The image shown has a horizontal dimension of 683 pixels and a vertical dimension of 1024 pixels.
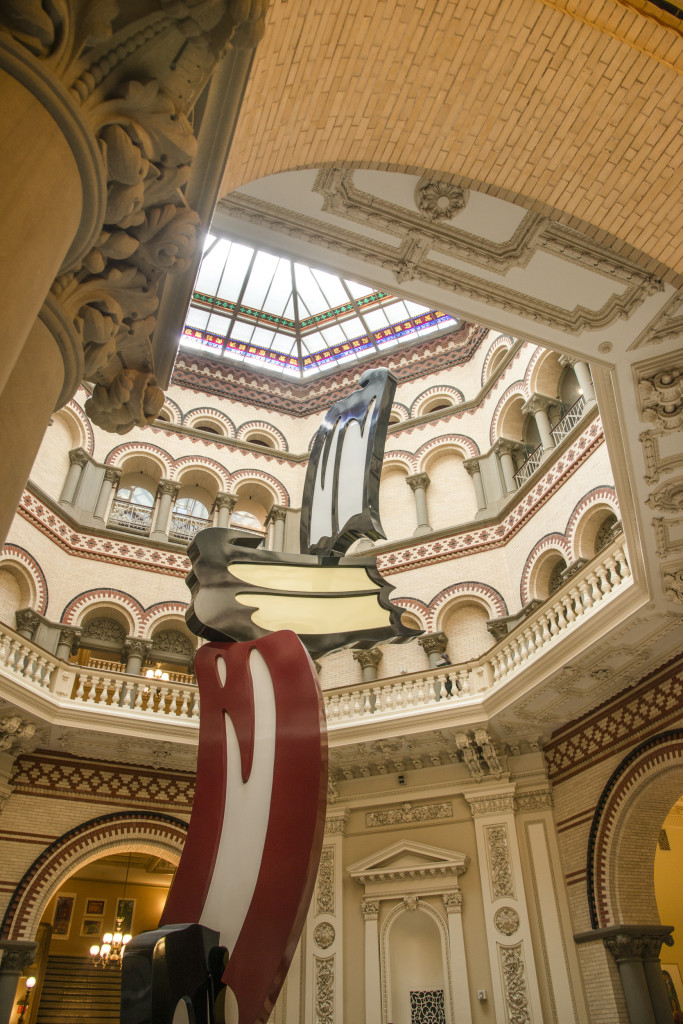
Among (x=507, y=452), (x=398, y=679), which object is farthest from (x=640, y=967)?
(x=507, y=452)

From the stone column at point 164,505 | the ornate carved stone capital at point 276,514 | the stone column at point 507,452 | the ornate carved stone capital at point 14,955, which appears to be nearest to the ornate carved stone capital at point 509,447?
the stone column at point 507,452

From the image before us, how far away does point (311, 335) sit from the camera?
76.8 feet

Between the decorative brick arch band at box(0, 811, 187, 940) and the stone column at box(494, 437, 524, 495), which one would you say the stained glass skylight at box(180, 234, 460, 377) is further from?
the decorative brick arch band at box(0, 811, 187, 940)

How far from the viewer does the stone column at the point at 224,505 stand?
20.0m

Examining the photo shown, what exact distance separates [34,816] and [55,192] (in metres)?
13.5

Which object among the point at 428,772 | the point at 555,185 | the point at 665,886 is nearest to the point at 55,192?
the point at 555,185

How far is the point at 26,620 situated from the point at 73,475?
13.9 feet

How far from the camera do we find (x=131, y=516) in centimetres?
1886

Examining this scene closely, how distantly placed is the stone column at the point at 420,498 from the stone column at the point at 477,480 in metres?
1.23

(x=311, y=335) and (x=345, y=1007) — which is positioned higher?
(x=311, y=335)

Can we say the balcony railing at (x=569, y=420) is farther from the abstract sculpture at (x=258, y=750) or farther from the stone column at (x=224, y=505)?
the stone column at (x=224, y=505)

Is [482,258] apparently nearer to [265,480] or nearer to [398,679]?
[398,679]

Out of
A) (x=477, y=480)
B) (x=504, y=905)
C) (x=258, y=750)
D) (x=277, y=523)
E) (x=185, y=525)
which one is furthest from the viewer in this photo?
(x=277, y=523)

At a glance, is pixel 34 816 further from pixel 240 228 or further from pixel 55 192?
pixel 55 192
